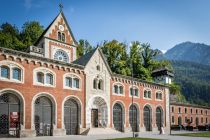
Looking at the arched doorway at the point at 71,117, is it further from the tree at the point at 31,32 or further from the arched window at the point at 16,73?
the tree at the point at 31,32

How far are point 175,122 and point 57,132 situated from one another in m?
45.8

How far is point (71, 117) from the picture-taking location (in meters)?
34.3

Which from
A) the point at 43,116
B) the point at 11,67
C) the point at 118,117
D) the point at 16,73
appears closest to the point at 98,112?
the point at 118,117

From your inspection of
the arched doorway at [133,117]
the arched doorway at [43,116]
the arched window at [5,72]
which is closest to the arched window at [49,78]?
the arched doorway at [43,116]

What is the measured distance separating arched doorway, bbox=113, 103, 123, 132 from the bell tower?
10.4m

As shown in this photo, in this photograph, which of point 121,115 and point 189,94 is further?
point 189,94

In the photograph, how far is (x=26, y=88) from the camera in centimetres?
2941

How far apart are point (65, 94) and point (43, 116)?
3.79 meters

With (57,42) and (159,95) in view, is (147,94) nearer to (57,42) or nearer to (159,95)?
(159,95)

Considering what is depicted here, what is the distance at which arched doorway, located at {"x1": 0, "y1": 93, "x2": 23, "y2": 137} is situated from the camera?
27.5 metres

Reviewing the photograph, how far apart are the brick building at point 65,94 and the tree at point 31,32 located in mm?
13918

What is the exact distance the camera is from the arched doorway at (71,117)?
33.8 metres

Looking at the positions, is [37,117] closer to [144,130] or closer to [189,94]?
[144,130]

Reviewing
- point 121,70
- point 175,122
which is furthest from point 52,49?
point 175,122
